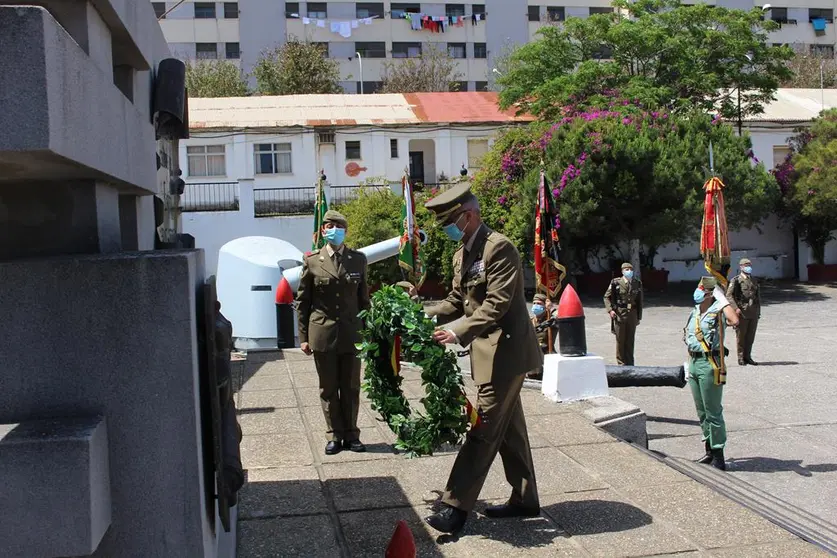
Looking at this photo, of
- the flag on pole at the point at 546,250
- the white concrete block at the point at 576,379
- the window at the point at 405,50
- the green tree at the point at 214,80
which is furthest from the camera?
the window at the point at 405,50

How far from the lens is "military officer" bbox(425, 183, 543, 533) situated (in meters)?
5.05

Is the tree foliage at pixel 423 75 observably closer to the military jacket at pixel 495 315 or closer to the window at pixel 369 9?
the window at pixel 369 9

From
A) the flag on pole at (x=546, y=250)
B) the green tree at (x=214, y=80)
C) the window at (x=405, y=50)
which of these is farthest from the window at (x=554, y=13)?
the flag on pole at (x=546, y=250)

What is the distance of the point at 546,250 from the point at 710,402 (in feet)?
16.2

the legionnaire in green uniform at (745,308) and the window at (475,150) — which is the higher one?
the window at (475,150)

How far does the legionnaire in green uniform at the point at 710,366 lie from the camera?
316 inches

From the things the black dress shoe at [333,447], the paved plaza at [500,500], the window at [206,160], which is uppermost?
the window at [206,160]

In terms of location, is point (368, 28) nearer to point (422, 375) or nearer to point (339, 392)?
point (339, 392)

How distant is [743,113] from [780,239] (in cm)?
561

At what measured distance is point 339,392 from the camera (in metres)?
7.20

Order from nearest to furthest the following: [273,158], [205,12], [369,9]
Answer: [273,158] → [205,12] → [369,9]

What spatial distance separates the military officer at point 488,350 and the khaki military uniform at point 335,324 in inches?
71.5

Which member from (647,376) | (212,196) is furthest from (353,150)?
(647,376)

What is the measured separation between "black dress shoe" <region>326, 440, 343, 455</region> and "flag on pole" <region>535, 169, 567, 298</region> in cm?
630
